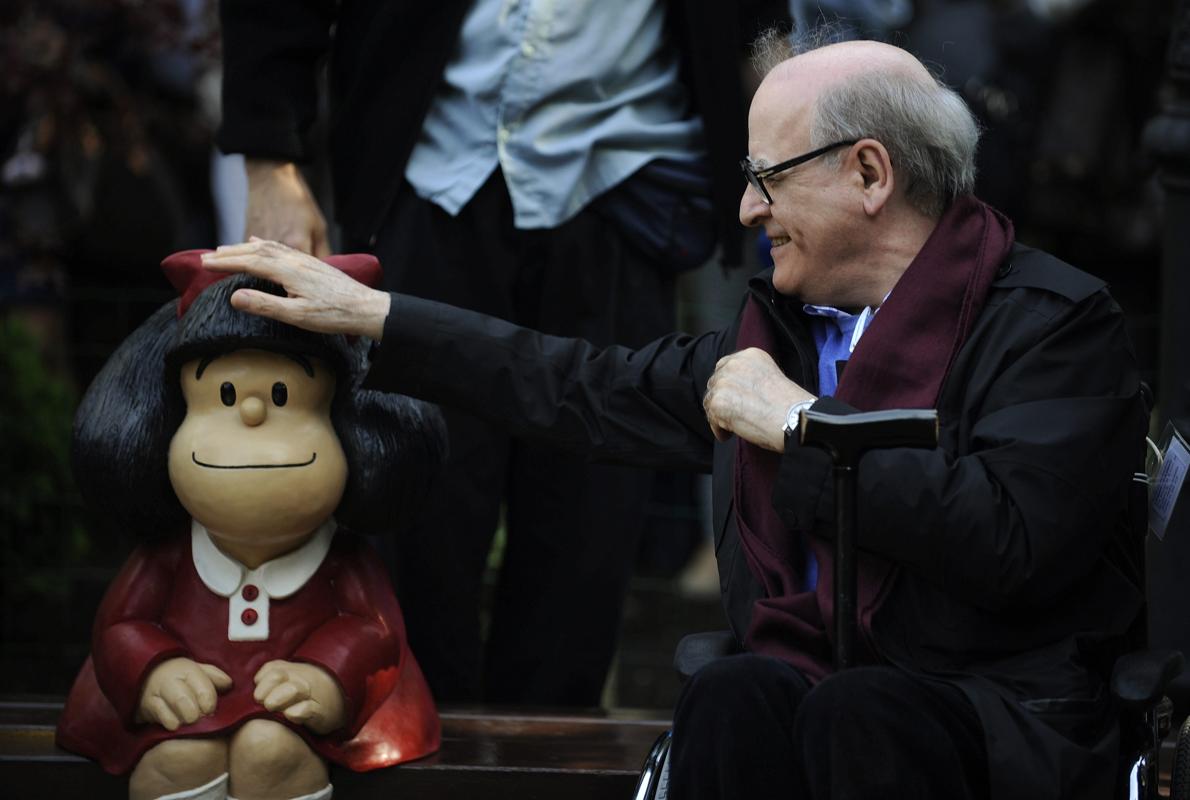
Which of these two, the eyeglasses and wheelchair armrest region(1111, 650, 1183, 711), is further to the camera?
the eyeglasses

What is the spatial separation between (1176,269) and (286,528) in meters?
2.11

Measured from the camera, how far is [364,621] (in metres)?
3.38

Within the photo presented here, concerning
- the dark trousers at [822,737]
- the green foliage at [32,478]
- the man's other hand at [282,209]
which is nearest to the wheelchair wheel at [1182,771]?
the dark trousers at [822,737]

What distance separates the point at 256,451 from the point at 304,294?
0.89 feet

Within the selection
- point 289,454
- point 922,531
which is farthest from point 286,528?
point 922,531

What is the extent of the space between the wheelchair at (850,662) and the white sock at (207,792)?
0.75 meters

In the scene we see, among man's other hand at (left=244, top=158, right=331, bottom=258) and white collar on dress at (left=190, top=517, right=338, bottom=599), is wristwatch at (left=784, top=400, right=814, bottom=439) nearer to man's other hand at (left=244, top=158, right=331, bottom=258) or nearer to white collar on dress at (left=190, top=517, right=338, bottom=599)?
white collar on dress at (left=190, top=517, right=338, bottom=599)

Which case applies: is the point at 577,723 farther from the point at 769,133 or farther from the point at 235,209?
the point at 235,209

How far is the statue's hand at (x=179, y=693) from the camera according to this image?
321cm

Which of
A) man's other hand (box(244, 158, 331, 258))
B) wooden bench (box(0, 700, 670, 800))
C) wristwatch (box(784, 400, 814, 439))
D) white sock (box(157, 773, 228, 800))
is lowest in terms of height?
wooden bench (box(0, 700, 670, 800))

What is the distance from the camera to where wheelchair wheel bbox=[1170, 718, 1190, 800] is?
3.08 m

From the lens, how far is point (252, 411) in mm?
3227

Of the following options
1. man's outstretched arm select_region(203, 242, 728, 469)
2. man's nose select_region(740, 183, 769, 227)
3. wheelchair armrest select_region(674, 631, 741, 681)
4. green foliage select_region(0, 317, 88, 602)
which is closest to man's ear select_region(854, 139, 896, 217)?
man's nose select_region(740, 183, 769, 227)

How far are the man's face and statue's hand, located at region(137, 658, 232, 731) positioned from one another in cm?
115
